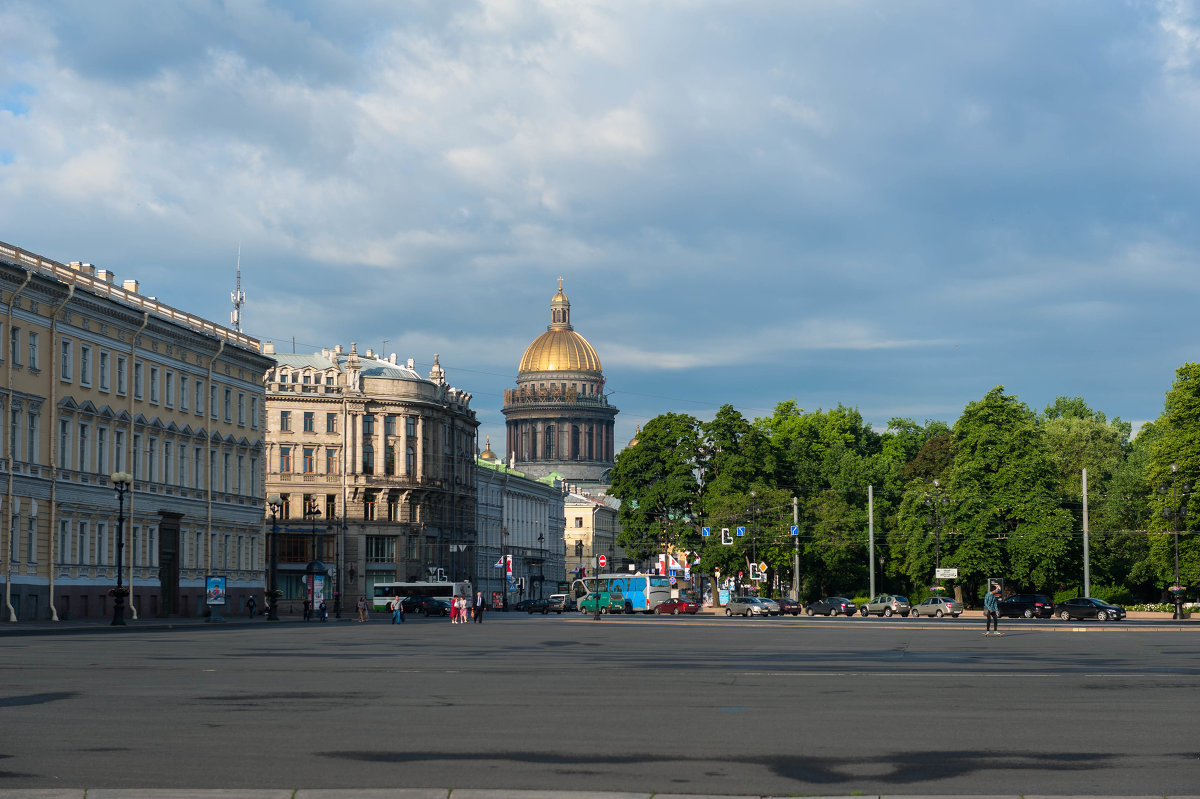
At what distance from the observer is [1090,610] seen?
254ft

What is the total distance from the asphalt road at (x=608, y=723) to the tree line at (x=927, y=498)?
60.5 meters

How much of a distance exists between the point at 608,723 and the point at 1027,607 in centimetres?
7295

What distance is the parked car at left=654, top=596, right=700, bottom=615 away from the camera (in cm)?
10456

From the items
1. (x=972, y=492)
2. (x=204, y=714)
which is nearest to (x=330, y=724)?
(x=204, y=714)

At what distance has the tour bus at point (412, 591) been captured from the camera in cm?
12269

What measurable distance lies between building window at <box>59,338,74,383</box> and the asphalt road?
38848 mm

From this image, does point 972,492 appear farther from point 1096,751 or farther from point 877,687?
point 1096,751

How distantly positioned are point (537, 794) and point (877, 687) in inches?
498

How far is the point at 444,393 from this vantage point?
494 ft

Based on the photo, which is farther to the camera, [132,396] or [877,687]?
[132,396]

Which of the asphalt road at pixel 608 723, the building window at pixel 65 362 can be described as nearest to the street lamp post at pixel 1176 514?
the asphalt road at pixel 608 723

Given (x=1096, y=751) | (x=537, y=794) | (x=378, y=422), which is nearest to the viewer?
(x=537, y=794)

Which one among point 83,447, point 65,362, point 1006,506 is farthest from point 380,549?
point 65,362

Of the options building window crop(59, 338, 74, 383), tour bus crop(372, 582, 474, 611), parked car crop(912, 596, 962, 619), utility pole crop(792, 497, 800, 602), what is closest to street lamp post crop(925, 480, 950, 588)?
parked car crop(912, 596, 962, 619)
